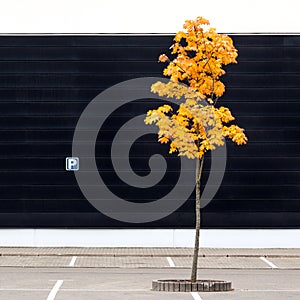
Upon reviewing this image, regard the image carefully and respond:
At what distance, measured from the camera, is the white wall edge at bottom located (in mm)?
36312

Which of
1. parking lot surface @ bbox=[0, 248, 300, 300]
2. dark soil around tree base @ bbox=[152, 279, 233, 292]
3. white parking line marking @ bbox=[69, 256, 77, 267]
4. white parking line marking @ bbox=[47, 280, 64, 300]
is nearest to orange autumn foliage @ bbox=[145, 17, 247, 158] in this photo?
dark soil around tree base @ bbox=[152, 279, 233, 292]

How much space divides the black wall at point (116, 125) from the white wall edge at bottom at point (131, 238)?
9.5 inches

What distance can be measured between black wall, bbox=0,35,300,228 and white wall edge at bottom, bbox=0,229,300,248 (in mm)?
240

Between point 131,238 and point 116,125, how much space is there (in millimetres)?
3492

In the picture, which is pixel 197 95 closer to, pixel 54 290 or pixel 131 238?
pixel 54 290

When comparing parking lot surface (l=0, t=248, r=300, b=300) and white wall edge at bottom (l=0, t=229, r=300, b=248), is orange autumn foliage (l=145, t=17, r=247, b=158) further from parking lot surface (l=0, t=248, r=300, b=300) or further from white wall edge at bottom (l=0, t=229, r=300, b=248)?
white wall edge at bottom (l=0, t=229, r=300, b=248)

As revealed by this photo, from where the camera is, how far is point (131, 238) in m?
36.3

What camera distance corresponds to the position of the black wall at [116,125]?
36531 mm

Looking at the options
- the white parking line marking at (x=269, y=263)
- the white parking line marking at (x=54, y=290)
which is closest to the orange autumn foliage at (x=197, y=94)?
the white parking line marking at (x=54, y=290)

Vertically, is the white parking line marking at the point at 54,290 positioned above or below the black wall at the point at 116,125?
below

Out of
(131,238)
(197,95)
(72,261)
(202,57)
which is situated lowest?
(72,261)
